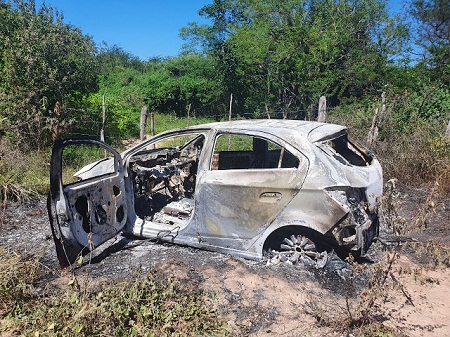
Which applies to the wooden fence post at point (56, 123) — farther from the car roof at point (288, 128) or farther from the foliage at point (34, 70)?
the car roof at point (288, 128)

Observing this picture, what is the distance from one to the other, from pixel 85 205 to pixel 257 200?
1887 millimetres

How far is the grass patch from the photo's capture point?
3.10 metres

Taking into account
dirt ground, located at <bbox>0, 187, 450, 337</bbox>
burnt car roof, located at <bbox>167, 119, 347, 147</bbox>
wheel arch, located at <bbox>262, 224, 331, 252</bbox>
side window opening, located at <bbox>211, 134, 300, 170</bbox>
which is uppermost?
burnt car roof, located at <bbox>167, 119, 347, 147</bbox>

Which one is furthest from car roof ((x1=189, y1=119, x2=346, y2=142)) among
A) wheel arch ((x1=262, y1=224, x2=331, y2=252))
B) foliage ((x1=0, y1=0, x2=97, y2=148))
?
foliage ((x1=0, y1=0, x2=97, y2=148))

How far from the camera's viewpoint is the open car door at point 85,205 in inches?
151

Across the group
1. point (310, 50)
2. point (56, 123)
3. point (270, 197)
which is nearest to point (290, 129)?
point (270, 197)

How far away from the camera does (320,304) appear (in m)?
3.68

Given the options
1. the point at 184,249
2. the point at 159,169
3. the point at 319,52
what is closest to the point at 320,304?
the point at 184,249

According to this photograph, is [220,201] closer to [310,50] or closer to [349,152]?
[349,152]

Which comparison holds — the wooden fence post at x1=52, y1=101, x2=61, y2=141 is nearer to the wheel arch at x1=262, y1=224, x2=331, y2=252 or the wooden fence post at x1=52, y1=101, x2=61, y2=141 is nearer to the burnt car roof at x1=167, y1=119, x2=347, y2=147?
the burnt car roof at x1=167, y1=119, x2=347, y2=147

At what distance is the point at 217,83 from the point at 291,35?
6254mm

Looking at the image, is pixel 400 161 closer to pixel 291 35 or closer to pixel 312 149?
pixel 312 149

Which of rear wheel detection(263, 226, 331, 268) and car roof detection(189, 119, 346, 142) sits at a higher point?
car roof detection(189, 119, 346, 142)

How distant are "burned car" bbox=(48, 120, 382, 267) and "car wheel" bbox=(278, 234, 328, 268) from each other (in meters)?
0.01
